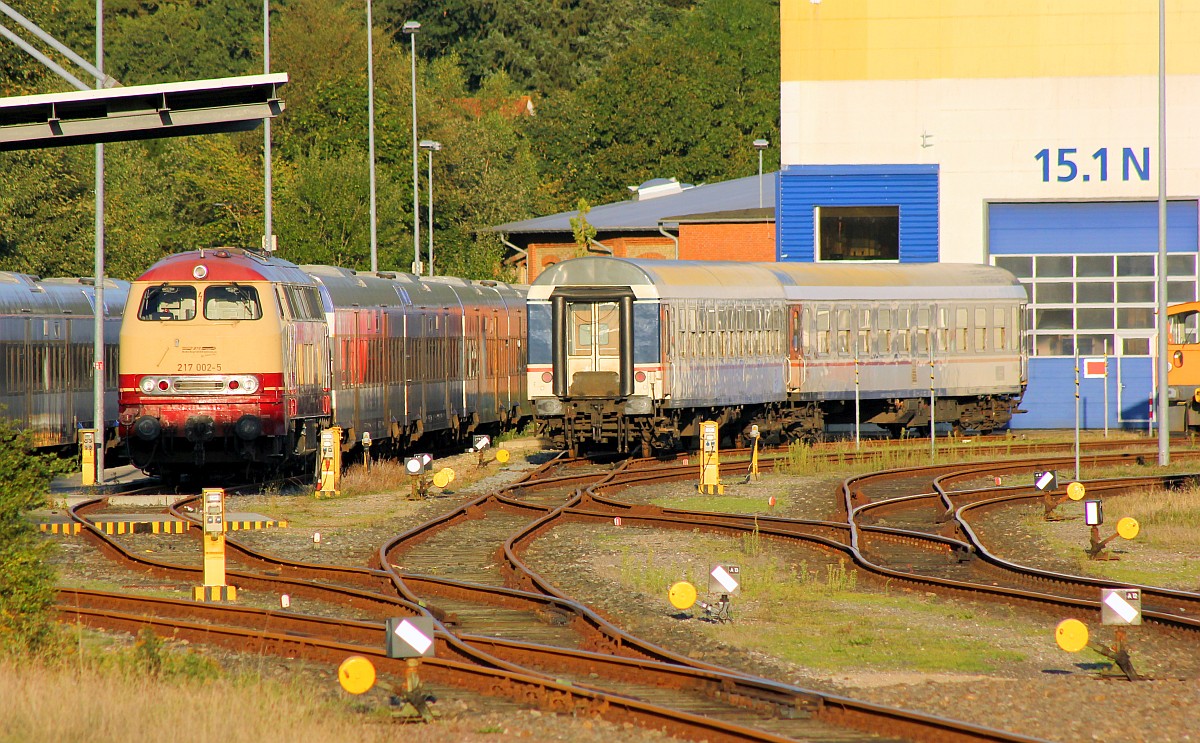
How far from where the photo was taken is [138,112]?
1594 cm

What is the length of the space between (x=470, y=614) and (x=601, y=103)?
8444 centimetres

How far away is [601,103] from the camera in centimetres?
9725

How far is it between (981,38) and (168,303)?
24.6m

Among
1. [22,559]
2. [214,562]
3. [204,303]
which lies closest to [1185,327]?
[204,303]

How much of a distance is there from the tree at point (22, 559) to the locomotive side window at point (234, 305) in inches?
404

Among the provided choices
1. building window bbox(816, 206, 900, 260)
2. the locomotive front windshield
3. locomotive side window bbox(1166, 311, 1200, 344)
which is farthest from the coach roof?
building window bbox(816, 206, 900, 260)

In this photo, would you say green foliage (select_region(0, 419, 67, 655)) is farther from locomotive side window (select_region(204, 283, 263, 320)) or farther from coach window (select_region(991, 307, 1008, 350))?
coach window (select_region(991, 307, 1008, 350))

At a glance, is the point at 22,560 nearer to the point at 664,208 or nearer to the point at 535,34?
the point at 664,208

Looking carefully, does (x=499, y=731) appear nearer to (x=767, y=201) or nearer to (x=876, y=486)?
(x=876, y=486)

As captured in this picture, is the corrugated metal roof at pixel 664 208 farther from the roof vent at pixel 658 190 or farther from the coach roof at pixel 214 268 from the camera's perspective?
the coach roof at pixel 214 268

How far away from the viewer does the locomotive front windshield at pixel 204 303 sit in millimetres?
23625

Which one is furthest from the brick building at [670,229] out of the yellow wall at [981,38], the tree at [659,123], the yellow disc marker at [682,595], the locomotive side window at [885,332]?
the yellow disc marker at [682,595]

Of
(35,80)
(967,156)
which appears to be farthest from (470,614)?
(35,80)

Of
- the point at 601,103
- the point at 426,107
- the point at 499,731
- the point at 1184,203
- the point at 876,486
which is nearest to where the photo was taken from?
the point at 499,731
